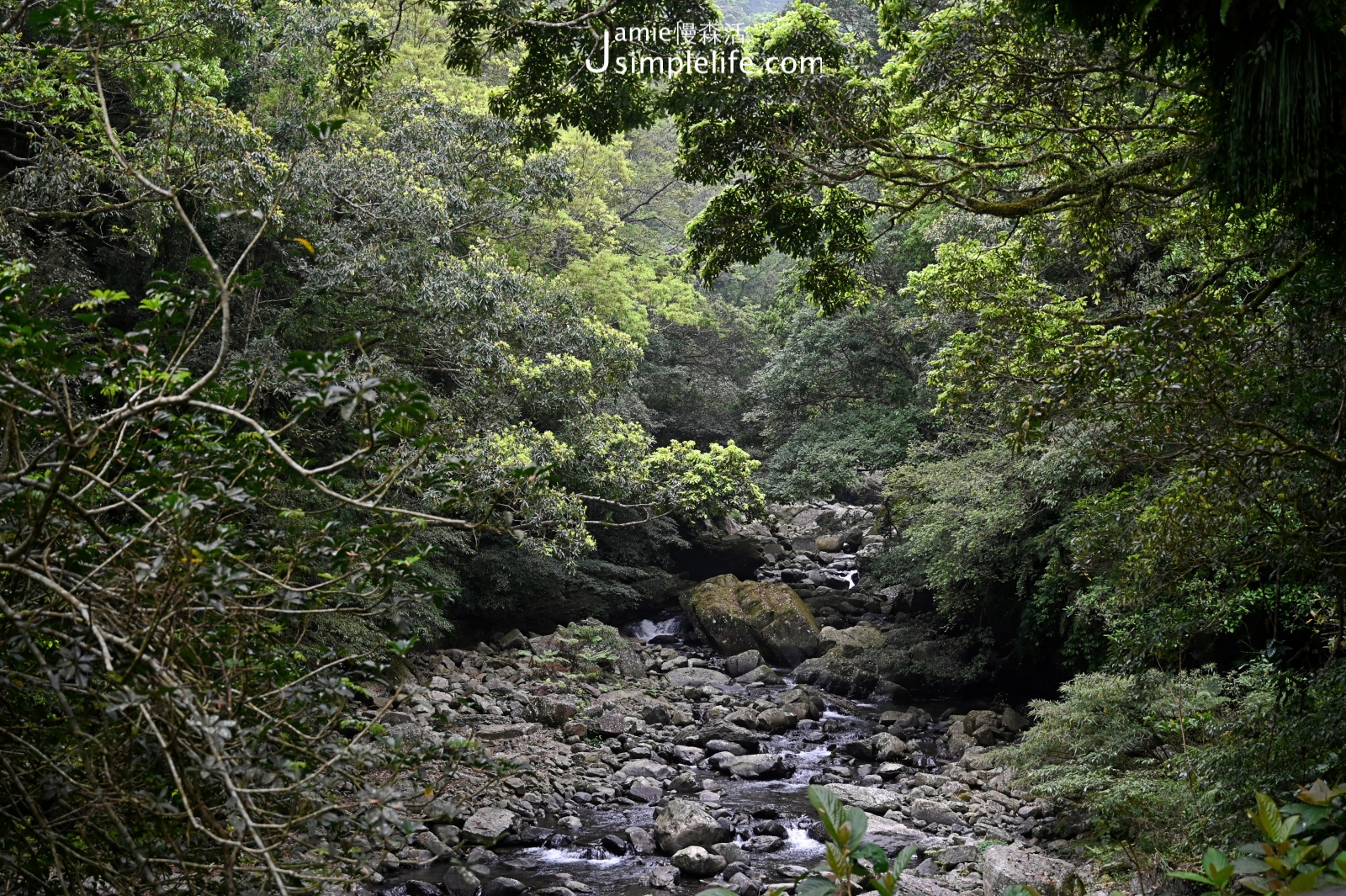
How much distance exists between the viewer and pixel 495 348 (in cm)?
1087

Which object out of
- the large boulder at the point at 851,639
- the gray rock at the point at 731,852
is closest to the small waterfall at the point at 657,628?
the large boulder at the point at 851,639

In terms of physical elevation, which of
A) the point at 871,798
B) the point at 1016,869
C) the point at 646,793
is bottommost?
the point at 646,793

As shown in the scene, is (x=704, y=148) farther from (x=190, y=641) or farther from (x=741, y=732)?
(x=741, y=732)

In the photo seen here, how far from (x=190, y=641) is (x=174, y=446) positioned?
0.61 metres

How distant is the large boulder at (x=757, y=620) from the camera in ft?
48.0

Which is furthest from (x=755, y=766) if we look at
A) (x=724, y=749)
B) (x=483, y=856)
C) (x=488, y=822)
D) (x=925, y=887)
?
(x=483, y=856)

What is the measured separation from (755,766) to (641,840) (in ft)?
8.00

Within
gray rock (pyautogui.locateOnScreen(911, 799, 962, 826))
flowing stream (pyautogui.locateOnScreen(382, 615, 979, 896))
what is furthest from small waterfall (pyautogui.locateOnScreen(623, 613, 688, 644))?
gray rock (pyautogui.locateOnScreen(911, 799, 962, 826))

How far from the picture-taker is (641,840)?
7738 millimetres

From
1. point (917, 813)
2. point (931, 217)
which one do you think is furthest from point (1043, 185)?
point (931, 217)

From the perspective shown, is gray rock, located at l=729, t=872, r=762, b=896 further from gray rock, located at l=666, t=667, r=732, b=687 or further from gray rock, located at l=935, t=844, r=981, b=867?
gray rock, located at l=666, t=667, r=732, b=687

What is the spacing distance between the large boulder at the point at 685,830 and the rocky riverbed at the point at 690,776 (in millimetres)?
15

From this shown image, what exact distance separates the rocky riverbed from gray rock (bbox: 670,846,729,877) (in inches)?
0.5

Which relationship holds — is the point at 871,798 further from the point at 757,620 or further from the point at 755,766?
the point at 757,620
